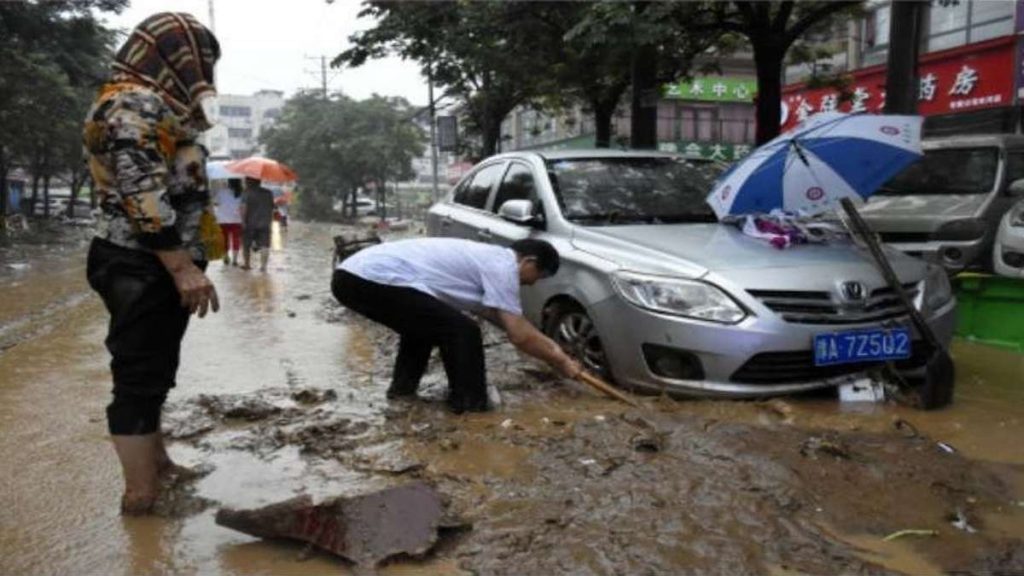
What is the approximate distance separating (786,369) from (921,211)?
4952mm

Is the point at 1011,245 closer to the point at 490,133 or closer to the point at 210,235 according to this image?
the point at 210,235

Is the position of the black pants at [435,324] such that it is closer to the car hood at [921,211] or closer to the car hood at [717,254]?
the car hood at [717,254]

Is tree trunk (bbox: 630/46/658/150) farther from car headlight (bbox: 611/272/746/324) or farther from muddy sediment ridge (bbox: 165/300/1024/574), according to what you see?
muddy sediment ridge (bbox: 165/300/1024/574)

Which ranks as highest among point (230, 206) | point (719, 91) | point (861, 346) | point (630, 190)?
point (719, 91)

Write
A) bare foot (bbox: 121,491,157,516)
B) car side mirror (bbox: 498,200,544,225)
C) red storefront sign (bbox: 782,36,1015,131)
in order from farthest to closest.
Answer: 1. red storefront sign (bbox: 782,36,1015,131)
2. car side mirror (bbox: 498,200,544,225)
3. bare foot (bbox: 121,491,157,516)

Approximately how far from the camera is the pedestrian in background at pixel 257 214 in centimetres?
1241

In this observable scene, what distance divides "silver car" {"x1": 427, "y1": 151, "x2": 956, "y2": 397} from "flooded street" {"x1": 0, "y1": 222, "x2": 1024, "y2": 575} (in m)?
0.19

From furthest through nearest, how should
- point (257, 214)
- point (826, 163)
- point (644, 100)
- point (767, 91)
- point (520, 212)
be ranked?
point (257, 214)
point (644, 100)
point (767, 91)
point (520, 212)
point (826, 163)

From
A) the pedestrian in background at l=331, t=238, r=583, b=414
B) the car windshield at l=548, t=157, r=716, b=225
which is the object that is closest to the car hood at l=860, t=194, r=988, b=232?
the car windshield at l=548, t=157, r=716, b=225

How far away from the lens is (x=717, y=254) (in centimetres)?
441

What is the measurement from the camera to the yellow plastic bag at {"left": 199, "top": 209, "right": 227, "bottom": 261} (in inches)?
124

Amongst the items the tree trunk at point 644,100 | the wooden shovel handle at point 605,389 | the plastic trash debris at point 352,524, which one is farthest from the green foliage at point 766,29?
the plastic trash debris at point 352,524

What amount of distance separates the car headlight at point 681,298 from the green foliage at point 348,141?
129 ft

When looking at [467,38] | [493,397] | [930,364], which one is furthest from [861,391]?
[467,38]
